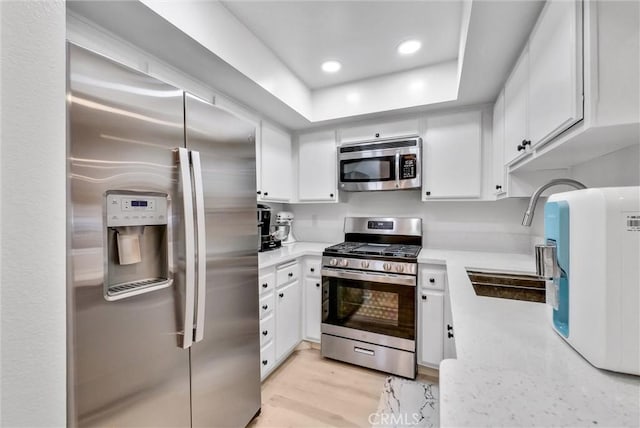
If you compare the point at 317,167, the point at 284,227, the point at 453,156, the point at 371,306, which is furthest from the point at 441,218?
the point at 284,227

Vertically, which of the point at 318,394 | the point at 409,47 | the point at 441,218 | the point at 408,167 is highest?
the point at 409,47

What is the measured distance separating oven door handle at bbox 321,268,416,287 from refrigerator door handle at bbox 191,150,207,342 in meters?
1.32

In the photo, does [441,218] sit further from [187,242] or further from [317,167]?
[187,242]

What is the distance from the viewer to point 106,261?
89 centimetres

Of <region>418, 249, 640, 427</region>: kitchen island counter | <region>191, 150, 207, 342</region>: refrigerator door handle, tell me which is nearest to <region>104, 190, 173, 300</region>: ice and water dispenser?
<region>191, 150, 207, 342</region>: refrigerator door handle

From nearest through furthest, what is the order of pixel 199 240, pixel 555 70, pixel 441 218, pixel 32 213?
pixel 32 213
pixel 555 70
pixel 199 240
pixel 441 218

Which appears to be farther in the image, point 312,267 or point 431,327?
point 312,267

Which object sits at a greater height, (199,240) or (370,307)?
(199,240)

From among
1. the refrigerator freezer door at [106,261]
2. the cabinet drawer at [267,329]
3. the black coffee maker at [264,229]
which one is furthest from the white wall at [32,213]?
the black coffee maker at [264,229]

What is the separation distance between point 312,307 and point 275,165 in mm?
1405

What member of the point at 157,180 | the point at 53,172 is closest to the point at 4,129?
the point at 53,172

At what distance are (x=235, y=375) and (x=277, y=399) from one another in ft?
2.08

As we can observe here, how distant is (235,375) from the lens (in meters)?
1.46

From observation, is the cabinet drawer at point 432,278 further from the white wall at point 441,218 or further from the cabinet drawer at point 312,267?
the cabinet drawer at point 312,267
